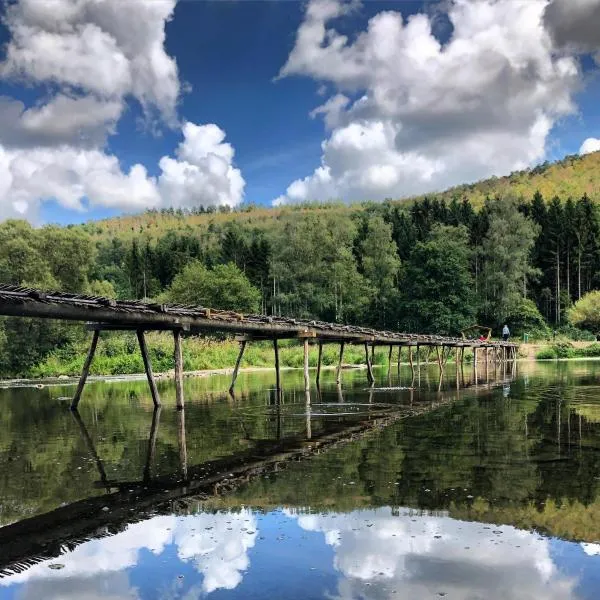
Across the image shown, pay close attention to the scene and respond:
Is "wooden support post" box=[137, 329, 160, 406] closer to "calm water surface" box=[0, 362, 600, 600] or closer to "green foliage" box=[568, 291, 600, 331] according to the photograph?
"calm water surface" box=[0, 362, 600, 600]

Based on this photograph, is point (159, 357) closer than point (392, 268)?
Yes

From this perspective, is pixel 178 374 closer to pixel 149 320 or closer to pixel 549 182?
pixel 149 320

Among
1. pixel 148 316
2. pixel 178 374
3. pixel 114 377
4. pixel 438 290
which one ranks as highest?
pixel 438 290

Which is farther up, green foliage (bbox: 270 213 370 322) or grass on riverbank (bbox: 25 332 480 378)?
green foliage (bbox: 270 213 370 322)

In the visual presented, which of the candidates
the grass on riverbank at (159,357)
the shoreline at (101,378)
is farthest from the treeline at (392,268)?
the shoreline at (101,378)

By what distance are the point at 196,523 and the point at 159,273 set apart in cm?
10006

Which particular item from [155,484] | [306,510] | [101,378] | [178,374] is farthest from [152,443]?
[101,378]

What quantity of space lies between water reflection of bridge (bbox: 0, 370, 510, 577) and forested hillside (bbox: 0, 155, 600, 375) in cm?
4912

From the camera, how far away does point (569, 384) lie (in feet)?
107

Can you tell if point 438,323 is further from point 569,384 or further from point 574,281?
point 569,384

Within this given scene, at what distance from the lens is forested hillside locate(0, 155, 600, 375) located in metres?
74.5

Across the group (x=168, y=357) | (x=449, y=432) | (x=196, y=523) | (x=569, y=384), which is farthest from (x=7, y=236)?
(x=196, y=523)

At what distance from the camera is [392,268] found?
290 ft

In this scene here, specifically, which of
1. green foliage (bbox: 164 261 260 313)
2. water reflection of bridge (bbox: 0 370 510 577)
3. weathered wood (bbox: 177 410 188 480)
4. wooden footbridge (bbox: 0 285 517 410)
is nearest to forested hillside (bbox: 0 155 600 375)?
Result: green foliage (bbox: 164 261 260 313)
